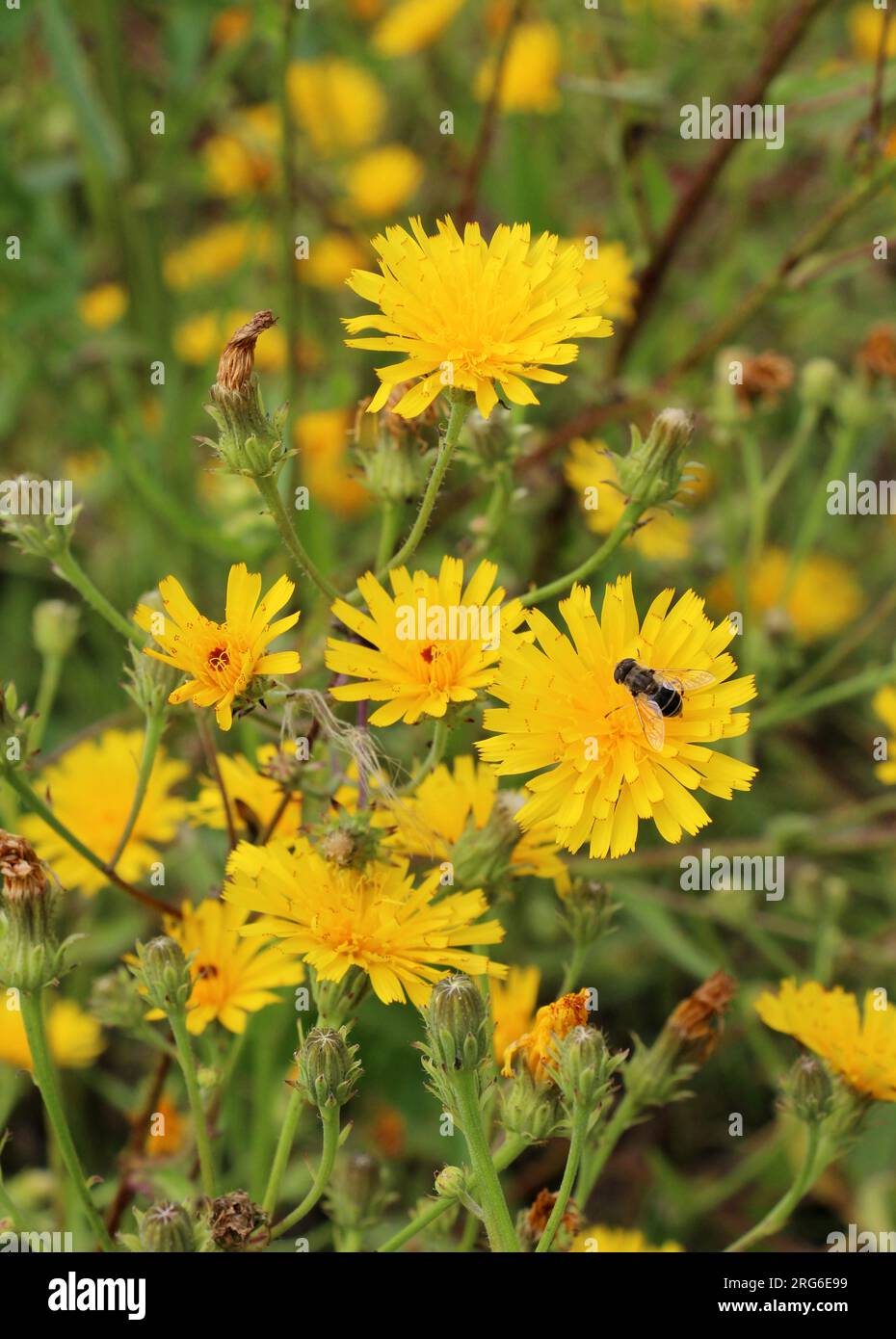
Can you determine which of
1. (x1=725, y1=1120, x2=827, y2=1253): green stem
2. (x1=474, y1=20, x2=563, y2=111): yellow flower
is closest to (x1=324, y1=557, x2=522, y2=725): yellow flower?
(x1=725, y1=1120, x2=827, y2=1253): green stem

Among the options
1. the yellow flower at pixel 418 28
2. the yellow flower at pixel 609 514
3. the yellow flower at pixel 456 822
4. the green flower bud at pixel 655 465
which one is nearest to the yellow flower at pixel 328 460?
the yellow flower at pixel 609 514

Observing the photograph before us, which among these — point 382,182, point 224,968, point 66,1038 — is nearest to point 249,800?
point 224,968

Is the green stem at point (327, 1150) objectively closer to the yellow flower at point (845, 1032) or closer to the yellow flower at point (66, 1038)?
the yellow flower at point (845, 1032)

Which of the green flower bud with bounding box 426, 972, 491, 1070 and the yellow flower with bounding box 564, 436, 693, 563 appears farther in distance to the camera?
the yellow flower with bounding box 564, 436, 693, 563

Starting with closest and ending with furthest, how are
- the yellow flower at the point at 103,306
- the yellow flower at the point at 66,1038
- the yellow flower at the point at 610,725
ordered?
the yellow flower at the point at 610,725 → the yellow flower at the point at 66,1038 → the yellow flower at the point at 103,306

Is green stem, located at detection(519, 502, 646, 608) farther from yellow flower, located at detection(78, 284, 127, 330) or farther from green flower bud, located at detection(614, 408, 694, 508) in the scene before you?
yellow flower, located at detection(78, 284, 127, 330)
